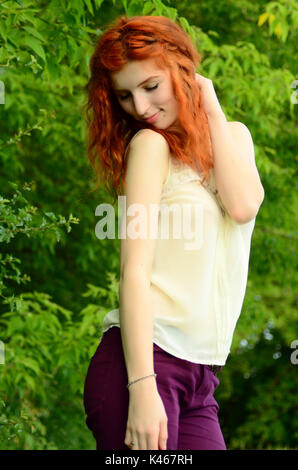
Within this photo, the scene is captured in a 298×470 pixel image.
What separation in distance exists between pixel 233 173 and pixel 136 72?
0.33 meters

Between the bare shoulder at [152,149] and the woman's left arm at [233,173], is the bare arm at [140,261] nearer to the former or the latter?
the bare shoulder at [152,149]

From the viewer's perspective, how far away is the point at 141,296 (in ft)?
6.11

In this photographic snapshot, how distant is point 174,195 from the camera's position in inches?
77.8

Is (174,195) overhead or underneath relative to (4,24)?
underneath

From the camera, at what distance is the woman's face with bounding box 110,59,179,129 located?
2014 mm

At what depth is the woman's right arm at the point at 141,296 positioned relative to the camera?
→ 182 cm

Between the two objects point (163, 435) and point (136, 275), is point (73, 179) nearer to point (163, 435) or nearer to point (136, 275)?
point (136, 275)

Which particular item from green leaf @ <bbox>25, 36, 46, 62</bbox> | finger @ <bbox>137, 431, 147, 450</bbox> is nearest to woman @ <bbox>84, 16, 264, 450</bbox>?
finger @ <bbox>137, 431, 147, 450</bbox>

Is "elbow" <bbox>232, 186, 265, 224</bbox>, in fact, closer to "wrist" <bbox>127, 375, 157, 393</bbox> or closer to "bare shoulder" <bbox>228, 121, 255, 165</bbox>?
"bare shoulder" <bbox>228, 121, 255, 165</bbox>

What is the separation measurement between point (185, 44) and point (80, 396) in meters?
3.27

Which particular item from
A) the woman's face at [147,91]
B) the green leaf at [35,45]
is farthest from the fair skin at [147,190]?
the green leaf at [35,45]

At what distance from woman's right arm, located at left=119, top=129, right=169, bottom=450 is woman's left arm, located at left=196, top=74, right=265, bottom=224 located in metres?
0.13

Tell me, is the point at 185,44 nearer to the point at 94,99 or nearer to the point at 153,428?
the point at 94,99
